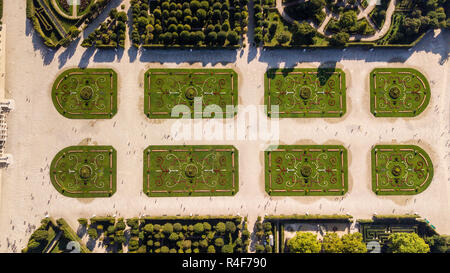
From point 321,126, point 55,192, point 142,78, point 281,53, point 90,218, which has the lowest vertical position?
point 90,218

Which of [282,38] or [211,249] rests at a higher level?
[282,38]

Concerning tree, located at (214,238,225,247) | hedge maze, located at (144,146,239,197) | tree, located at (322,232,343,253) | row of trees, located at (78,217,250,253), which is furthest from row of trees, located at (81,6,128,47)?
tree, located at (322,232,343,253)

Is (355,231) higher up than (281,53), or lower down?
lower down

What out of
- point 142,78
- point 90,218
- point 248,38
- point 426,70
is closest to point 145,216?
point 90,218

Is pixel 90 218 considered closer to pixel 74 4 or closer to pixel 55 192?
pixel 55 192

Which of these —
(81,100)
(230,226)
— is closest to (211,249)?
(230,226)

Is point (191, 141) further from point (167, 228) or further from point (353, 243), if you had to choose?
point (353, 243)
